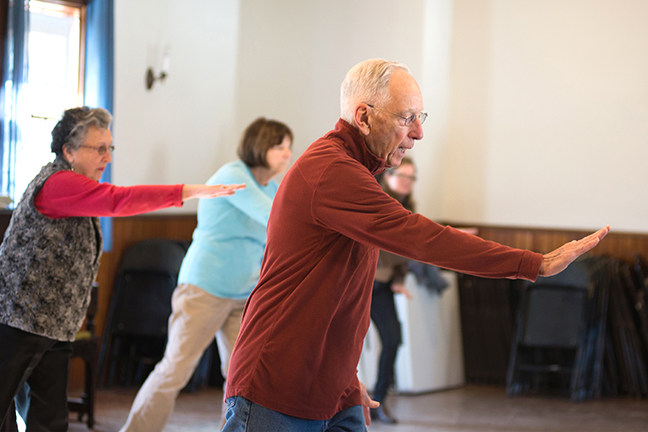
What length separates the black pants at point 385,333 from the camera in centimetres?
411

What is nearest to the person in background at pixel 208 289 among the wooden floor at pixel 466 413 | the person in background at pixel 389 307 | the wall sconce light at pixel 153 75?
the wooden floor at pixel 466 413

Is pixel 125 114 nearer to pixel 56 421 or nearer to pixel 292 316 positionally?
pixel 56 421

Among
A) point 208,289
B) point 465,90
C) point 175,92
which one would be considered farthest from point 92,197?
point 465,90

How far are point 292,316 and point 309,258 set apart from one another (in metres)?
0.12

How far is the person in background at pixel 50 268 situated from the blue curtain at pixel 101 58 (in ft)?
6.94

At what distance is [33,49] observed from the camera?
4.35m

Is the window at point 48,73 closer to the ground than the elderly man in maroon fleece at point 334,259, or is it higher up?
higher up

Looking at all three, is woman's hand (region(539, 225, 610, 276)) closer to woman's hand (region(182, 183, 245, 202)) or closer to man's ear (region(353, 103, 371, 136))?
man's ear (region(353, 103, 371, 136))

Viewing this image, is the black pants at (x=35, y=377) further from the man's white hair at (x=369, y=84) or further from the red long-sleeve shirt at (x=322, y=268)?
Result: the man's white hair at (x=369, y=84)

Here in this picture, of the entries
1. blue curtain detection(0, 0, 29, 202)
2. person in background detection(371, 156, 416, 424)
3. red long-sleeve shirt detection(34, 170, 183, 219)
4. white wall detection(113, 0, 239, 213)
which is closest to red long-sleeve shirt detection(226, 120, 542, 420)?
red long-sleeve shirt detection(34, 170, 183, 219)

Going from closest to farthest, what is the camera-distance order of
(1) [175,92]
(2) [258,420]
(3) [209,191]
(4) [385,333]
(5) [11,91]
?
(2) [258,420] < (3) [209,191] < (5) [11,91] < (4) [385,333] < (1) [175,92]

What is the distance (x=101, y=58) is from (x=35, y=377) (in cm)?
260

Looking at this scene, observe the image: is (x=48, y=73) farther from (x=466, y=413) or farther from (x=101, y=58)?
(x=466, y=413)

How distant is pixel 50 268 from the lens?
223 cm
